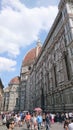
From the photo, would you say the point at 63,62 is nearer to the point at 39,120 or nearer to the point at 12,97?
the point at 39,120

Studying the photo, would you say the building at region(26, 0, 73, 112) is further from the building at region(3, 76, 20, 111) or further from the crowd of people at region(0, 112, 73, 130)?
the building at region(3, 76, 20, 111)

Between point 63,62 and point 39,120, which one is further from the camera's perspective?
point 63,62

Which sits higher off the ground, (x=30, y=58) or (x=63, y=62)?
(x=30, y=58)

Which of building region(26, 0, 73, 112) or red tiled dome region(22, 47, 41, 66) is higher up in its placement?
red tiled dome region(22, 47, 41, 66)

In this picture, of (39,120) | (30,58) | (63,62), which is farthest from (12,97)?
(39,120)

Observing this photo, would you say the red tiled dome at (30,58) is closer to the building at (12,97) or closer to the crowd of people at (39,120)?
the building at (12,97)

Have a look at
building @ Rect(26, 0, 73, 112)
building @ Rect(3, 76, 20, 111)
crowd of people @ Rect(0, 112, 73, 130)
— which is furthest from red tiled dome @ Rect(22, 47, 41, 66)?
crowd of people @ Rect(0, 112, 73, 130)

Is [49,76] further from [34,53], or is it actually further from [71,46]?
[34,53]

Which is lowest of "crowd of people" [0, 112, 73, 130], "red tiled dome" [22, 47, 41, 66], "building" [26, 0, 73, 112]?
"crowd of people" [0, 112, 73, 130]

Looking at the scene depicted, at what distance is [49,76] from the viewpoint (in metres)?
37.2

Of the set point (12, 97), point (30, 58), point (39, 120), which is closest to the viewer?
point (39, 120)

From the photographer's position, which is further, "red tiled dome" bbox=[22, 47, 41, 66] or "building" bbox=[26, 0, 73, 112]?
"red tiled dome" bbox=[22, 47, 41, 66]

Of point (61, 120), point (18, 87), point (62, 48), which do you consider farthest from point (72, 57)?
point (18, 87)

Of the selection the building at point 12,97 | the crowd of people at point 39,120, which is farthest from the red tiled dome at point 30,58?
the crowd of people at point 39,120
